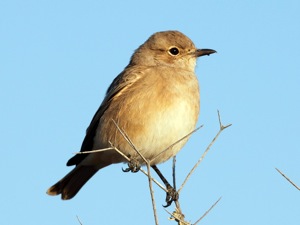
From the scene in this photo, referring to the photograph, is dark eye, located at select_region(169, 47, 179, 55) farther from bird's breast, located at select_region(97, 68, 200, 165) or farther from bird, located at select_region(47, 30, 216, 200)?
bird's breast, located at select_region(97, 68, 200, 165)

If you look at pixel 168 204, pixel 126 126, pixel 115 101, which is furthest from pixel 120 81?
pixel 168 204

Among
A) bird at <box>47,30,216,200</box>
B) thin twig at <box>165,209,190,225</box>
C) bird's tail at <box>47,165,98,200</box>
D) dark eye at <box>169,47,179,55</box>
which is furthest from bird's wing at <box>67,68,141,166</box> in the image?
thin twig at <box>165,209,190,225</box>

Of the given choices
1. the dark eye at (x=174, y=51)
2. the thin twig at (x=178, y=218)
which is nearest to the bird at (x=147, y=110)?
the dark eye at (x=174, y=51)

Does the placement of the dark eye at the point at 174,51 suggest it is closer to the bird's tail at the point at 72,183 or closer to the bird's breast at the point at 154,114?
the bird's breast at the point at 154,114

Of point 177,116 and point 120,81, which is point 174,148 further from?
point 120,81

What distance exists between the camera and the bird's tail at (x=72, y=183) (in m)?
9.80

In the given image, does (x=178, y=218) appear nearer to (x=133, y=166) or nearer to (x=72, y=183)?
(x=133, y=166)

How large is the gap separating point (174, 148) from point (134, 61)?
1797mm

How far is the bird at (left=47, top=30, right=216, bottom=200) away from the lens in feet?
27.0

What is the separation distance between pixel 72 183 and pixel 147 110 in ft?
7.66

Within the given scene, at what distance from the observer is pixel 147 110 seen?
8234 millimetres

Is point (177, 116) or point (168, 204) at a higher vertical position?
point (177, 116)

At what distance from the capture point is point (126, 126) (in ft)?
27.3

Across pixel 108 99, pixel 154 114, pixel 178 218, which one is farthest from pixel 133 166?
pixel 178 218
